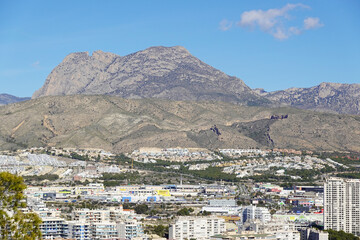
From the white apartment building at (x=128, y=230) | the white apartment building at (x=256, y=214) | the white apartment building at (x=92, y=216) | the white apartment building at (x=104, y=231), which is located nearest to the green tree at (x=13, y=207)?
the white apartment building at (x=104, y=231)

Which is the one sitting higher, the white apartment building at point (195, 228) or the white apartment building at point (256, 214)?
the white apartment building at point (256, 214)

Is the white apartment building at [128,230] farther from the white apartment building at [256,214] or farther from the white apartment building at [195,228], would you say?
the white apartment building at [256,214]

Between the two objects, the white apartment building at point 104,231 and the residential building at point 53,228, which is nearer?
the white apartment building at point 104,231

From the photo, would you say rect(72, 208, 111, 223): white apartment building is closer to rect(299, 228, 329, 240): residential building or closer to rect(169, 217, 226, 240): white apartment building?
rect(169, 217, 226, 240): white apartment building

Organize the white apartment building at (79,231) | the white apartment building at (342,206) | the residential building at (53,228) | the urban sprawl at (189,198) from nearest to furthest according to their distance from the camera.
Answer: the white apartment building at (79,231)
the residential building at (53,228)
the urban sprawl at (189,198)
the white apartment building at (342,206)

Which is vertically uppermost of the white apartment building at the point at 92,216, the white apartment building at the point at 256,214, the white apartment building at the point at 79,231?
the white apartment building at the point at 256,214

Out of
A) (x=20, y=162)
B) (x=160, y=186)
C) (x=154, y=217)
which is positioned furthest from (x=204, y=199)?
(x=20, y=162)
